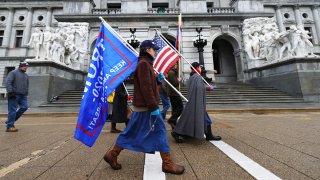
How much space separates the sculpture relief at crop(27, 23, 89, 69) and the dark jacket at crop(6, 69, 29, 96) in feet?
30.0

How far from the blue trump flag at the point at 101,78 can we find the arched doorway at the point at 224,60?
21373mm

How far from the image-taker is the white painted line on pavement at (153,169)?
2377 millimetres

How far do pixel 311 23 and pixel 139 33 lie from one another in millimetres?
32430

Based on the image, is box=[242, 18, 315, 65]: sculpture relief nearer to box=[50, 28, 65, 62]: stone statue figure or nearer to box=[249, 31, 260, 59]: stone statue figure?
box=[249, 31, 260, 59]: stone statue figure

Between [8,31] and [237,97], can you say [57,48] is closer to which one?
[237,97]

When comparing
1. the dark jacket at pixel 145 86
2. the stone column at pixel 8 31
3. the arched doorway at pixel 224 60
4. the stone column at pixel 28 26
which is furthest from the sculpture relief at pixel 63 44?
the stone column at pixel 8 31

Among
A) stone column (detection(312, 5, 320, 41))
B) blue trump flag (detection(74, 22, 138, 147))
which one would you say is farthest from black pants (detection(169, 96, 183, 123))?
stone column (detection(312, 5, 320, 41))

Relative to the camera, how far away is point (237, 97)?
13469 mm

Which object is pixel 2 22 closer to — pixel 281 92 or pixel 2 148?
pixel 2 148

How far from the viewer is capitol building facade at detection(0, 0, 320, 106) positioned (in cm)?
1359

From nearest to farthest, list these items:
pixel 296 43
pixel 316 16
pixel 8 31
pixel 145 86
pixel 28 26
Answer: pixel 145 86
pixel 296 43
pixel 8 31
pixel 28 26
pixel 316 16

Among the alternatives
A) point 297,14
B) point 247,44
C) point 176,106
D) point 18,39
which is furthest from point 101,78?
point 297,14

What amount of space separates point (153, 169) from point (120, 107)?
3322 mm

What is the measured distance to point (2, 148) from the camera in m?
3.87
